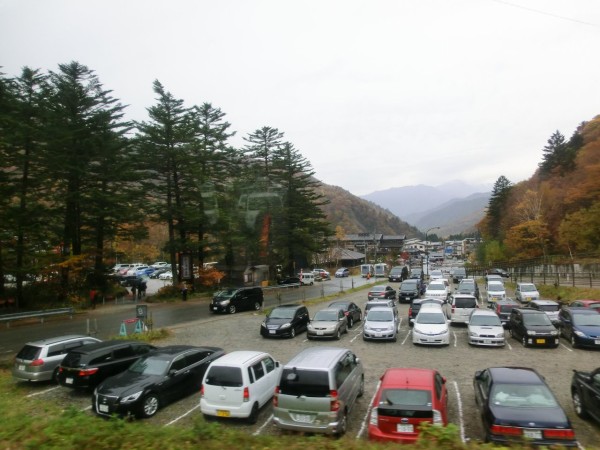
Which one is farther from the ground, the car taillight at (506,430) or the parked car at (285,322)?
the car taillight at (506,430)

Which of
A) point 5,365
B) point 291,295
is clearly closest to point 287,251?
point 291,295

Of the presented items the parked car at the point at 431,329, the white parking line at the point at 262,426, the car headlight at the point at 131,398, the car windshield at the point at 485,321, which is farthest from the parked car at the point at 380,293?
the car headlight at the point at 131,398

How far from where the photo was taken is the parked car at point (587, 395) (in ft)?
29.1

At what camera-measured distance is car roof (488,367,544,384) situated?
8.58 metres

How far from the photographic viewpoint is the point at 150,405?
1033cm

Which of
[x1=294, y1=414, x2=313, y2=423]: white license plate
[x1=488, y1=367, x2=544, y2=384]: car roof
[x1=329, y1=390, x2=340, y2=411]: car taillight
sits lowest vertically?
[x1=294, y1=414, x2=313, y2=423]: white license plate

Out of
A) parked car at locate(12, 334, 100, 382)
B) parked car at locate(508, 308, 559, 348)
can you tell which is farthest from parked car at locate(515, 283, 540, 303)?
parked car at locate(12, 334, 100, 382)

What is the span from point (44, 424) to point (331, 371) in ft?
17.9

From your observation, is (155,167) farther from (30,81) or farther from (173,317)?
(173,317)

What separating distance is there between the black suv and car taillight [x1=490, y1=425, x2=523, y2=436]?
73.2 feet

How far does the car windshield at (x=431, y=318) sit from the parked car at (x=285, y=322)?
18.9ft

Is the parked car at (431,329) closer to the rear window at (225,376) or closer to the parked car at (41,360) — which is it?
the rear window at (225,376)

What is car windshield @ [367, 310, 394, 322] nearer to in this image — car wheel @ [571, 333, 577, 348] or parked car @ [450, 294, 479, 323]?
parked car @ [450, 294, 479, 323]

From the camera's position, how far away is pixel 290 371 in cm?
895
